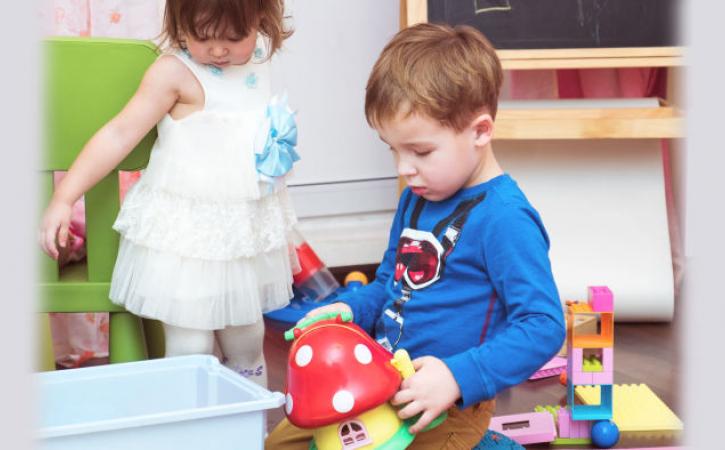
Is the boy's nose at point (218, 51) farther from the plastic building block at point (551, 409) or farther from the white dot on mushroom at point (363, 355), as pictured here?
the plastic building block at point (551, 409)

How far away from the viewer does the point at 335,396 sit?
104 centimetres

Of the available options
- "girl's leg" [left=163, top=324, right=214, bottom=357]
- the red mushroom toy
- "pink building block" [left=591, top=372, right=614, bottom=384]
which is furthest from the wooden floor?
the red mushroom toy

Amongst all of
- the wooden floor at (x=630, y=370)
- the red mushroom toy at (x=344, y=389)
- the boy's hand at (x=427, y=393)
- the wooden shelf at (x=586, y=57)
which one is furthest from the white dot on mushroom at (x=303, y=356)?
the wooden shelf at (x=586, y=57)

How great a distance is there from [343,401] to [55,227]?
0.55 m

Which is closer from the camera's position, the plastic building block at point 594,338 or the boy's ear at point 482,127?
the boy's ear at point 482,127

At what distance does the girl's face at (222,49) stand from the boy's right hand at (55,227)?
0.93 ft

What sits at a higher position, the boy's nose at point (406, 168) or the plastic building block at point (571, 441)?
the boy's nose at point (406, 168)

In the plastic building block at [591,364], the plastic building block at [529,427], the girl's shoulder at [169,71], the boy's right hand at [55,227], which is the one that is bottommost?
the plastic building block at [529,427]

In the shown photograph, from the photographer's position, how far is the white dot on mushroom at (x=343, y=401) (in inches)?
40.9

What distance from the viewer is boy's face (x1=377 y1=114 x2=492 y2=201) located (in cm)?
112

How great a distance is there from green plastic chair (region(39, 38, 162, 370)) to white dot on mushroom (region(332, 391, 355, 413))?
1.72 ft

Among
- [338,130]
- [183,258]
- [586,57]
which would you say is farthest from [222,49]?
[338,130]

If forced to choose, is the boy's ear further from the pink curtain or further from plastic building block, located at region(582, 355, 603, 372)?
the pink curtain

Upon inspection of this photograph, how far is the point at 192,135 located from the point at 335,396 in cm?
53
